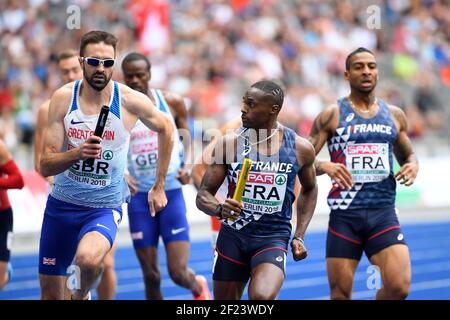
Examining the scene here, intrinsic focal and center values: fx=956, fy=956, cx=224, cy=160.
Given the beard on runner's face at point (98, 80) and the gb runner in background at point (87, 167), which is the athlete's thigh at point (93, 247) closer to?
the gb runner in background at point (87, 167)

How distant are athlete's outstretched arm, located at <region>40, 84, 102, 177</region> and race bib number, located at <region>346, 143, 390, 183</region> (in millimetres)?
2506

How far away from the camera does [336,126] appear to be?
8.38m

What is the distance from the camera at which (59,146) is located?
718cm

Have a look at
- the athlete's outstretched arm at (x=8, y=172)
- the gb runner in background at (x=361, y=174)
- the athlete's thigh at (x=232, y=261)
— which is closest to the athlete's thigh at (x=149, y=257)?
the athlete's outstretched arm at (x=8, y=172)

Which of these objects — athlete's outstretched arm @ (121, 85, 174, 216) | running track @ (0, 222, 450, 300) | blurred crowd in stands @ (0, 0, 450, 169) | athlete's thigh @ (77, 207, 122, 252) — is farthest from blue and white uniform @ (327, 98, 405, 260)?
blurred crowd in stands @ (0, 0, 450, 169)

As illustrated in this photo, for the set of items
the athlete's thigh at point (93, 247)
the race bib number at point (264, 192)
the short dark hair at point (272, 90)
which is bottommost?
the athlete's thigh at point (93, 247)

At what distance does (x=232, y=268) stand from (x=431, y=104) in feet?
51.3

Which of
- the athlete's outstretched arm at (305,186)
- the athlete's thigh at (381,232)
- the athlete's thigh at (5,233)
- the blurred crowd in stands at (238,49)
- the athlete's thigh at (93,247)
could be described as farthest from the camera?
the blurred crowd in stands at (238,49)

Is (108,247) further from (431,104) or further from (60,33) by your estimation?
(431,104)

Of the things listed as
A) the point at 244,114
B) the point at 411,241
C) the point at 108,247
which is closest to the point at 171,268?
the point at 108,247

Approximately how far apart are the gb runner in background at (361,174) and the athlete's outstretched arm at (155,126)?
132 cm

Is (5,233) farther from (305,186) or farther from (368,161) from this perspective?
(368,161)

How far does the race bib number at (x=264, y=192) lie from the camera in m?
7.07

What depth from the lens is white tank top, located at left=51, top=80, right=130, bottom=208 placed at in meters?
7.22
